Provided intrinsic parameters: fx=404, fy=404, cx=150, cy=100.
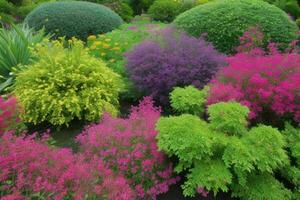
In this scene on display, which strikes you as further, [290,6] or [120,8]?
[120,8]

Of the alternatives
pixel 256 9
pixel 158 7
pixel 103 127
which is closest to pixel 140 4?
pixel 158 7

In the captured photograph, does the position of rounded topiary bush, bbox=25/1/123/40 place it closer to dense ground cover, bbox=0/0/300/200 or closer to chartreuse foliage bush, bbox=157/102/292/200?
dense ground cover, bbox=0/0/300/200

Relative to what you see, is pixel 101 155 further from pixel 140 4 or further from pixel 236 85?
pixel 140 4

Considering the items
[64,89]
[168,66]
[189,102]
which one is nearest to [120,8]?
[168,66]

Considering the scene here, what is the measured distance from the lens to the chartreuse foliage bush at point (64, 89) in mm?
5551

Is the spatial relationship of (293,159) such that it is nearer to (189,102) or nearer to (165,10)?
(189,102)

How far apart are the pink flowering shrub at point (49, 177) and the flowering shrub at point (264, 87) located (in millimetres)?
1986

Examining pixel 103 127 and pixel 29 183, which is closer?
pixel 29 183

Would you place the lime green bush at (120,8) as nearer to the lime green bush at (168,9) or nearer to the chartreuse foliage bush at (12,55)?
the lime green bush at (168,9)

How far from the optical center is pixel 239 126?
4.46m

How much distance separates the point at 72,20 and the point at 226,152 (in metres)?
7.68

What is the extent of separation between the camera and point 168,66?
6.44 meters

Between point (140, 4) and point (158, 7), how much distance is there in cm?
392

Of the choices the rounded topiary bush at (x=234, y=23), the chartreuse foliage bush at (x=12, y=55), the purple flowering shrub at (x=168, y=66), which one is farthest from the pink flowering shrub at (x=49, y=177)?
the rounded topiary bush at (x=234, y=23)
